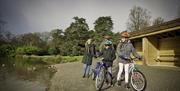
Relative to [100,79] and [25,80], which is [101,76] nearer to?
[100,79]

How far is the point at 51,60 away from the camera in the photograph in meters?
21.4

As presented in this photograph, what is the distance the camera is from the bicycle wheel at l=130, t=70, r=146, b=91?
4702 millimetres

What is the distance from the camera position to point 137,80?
4.84 m

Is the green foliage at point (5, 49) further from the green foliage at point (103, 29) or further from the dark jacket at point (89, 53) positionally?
the green foliage at point (103, 29)

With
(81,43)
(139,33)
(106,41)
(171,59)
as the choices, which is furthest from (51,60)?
(106,41)

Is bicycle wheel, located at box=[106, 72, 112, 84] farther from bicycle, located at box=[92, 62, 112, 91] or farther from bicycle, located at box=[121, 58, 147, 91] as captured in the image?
bicycle, located at box=[121, 58, 147, 91]

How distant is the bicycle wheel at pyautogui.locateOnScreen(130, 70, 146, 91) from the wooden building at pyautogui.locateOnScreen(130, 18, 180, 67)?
15.5 feet

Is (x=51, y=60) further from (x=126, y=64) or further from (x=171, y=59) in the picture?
(x=126, y=64)

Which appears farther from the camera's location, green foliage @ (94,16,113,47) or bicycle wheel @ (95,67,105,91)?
green foliage @ (94,16,113,47)

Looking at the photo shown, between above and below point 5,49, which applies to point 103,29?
above

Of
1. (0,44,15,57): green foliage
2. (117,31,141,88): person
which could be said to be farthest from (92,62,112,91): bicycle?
(0,44,15,57): green foliage

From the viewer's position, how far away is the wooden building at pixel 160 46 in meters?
9.61

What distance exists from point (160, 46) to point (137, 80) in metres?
6.89

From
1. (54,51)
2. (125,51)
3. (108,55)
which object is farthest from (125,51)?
(54,51)
